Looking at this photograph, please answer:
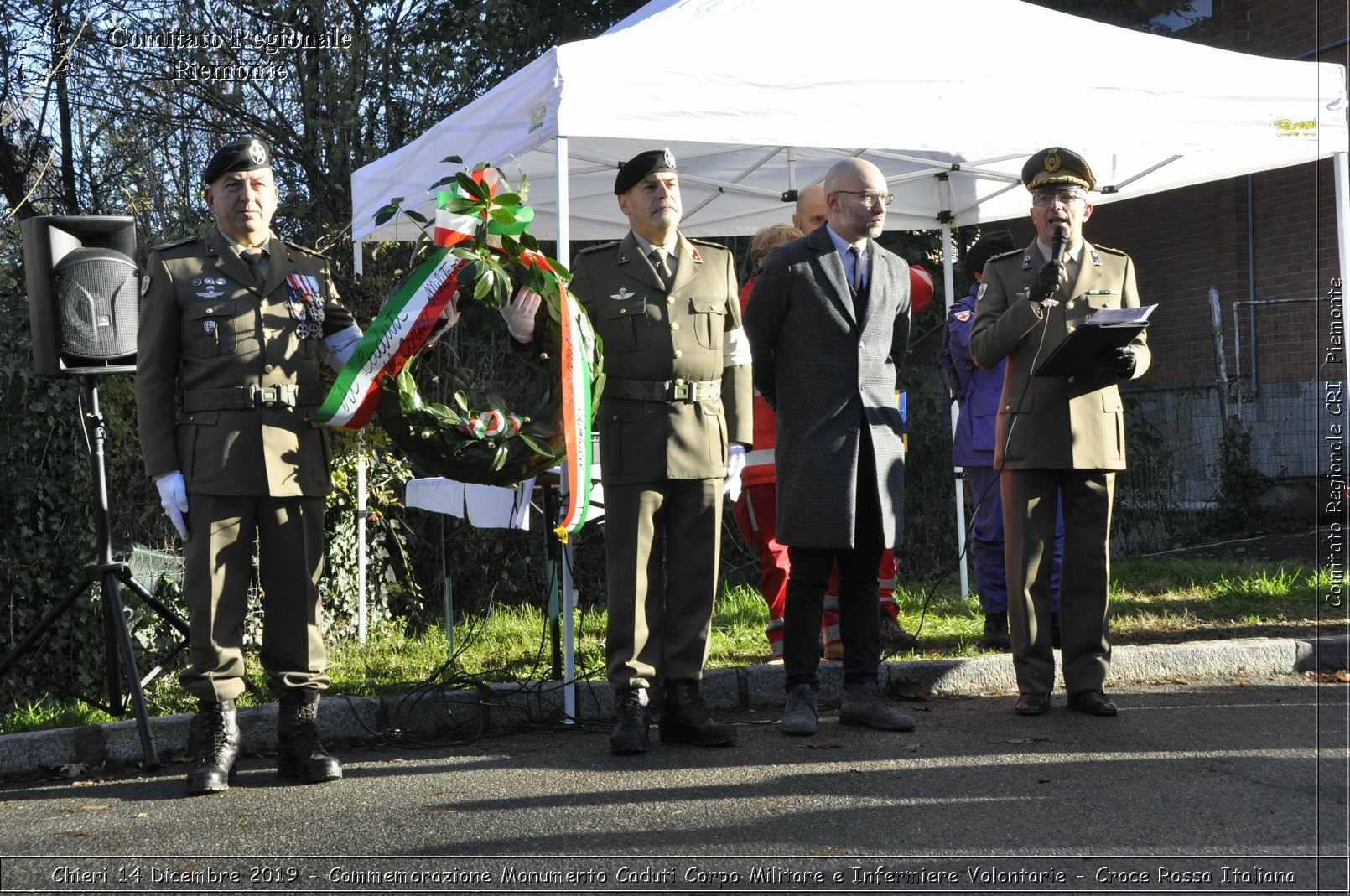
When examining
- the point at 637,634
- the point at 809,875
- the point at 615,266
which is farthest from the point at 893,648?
the point at 809,875

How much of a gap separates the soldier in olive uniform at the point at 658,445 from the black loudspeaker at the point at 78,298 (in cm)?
181

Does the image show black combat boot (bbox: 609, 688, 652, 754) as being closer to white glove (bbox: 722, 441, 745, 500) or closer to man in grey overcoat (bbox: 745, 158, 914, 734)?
man in grey overcoat (bbox: 745, 158, 914, 734)

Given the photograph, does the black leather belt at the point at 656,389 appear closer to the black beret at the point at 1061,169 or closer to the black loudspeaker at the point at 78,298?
the black beret at the point at 1061,169

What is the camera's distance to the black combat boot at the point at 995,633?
6.41 m

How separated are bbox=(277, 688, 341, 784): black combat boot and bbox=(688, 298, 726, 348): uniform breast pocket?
1.97 metres

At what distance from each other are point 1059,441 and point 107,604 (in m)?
3.95

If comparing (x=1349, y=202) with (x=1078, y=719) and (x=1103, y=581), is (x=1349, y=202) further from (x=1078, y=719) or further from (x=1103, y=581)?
(x=1078, y=719)

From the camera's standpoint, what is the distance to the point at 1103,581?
17.7 ft

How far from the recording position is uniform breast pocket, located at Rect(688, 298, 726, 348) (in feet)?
16.4

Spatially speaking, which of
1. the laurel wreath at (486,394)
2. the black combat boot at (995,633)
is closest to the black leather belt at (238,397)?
the laurel wreath at (486,394)

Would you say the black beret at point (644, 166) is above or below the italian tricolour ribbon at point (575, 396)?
above

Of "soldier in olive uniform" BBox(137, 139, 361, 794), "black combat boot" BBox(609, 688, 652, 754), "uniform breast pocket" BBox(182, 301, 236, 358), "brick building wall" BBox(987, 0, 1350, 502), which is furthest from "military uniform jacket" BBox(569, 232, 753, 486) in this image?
"brick building wall" BBox(987, 0, 1350, 502)

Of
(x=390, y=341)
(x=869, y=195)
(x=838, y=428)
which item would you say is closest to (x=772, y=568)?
(x=838, y=428)

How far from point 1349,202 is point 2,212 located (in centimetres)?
1214
